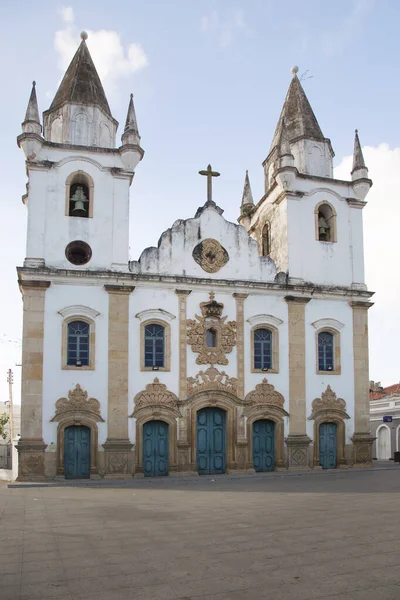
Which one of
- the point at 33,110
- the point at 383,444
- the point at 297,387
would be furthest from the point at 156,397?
the point at 383,444

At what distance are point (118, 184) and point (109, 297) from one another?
4.37m

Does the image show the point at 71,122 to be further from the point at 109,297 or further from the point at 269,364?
the point at 269,364

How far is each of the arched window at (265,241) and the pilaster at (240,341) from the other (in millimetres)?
4475

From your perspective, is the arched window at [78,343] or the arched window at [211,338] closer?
the arched window at [78,343]

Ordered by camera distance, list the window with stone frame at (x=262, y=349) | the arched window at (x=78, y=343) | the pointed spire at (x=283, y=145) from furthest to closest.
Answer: the pointed spire at (x=283, y=145)
the window with stone frame at (x=262, y=349)
the arched window at (x=78, y=343)

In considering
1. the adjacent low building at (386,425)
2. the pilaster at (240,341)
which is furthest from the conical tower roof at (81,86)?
the adjacent low building at (386,425)

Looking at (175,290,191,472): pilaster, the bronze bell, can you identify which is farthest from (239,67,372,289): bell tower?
the bronze bell

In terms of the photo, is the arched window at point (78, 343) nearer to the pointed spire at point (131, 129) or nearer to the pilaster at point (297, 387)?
the pointed spire at point (131, 129)

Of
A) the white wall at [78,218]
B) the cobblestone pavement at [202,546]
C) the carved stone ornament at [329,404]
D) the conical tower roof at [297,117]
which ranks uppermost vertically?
the conical tower roof at [297,117]

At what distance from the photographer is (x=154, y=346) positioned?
2262 centimetres

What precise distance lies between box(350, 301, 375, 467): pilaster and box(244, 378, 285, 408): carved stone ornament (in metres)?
3.31

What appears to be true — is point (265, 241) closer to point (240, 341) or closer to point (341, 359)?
point (240, 341)

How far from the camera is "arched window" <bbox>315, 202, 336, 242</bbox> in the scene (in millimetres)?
25953

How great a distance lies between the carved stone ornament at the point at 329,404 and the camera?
24.0m
